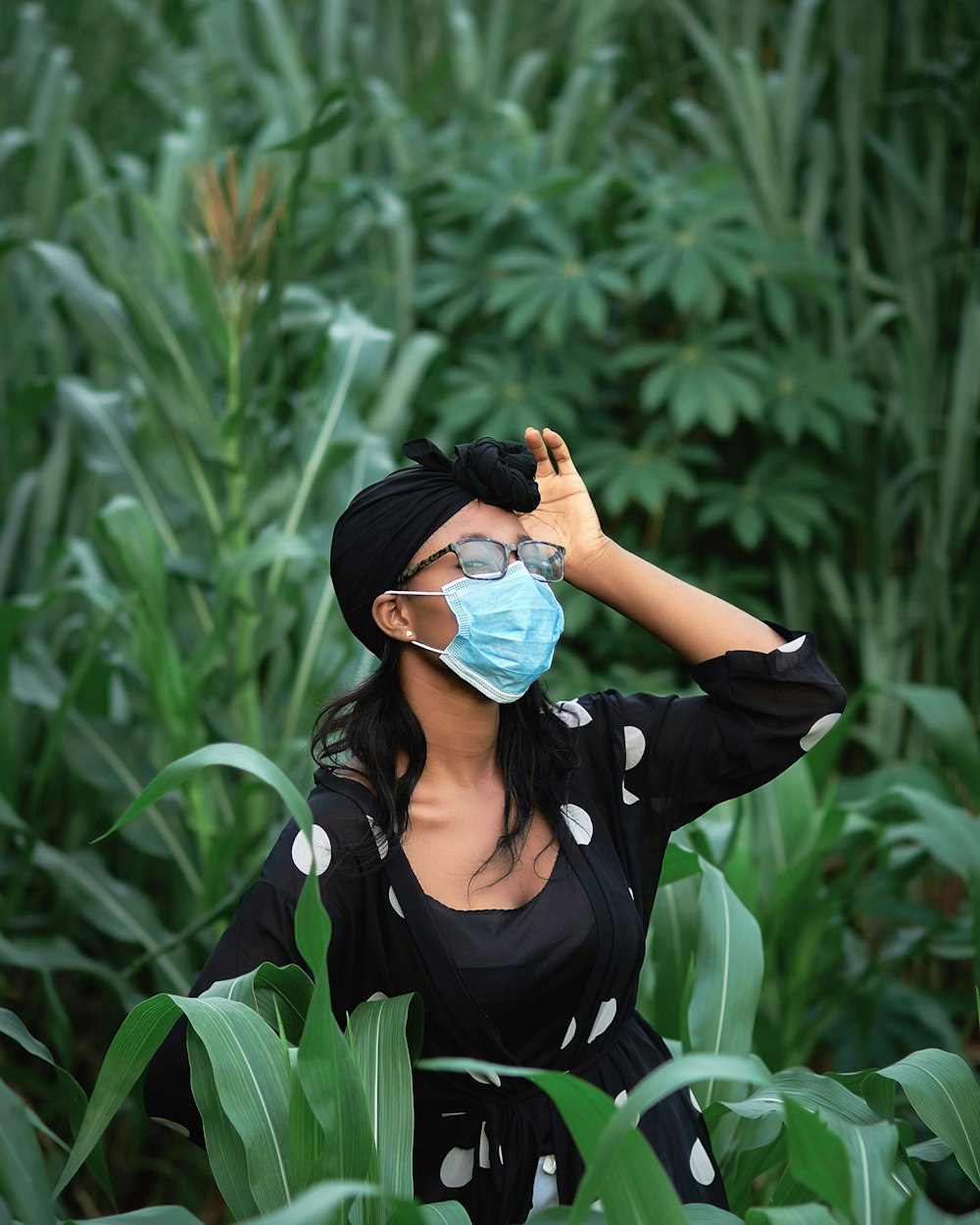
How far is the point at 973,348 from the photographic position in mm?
3125

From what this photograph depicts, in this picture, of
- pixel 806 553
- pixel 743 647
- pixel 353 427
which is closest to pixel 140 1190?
pixel 353 427

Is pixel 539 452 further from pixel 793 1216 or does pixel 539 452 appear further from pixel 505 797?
pixel 793 1216

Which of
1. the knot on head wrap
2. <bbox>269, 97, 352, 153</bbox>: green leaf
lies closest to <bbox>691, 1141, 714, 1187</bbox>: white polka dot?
the knot on head wrap

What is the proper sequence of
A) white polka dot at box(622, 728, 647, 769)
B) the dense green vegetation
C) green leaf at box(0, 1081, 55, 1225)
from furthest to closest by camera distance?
the dense green vegetation → white polka dot at box(622, 728, 647, 769) → green leaf at box(0, 1081, 55, 1225)

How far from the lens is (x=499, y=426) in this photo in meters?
3.16

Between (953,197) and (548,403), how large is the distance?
1.17 meters

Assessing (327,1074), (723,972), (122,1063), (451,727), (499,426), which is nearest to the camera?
(327,1074)

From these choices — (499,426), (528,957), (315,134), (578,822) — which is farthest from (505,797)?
(499,426)

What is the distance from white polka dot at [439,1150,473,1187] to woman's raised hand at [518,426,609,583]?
588 millimetres

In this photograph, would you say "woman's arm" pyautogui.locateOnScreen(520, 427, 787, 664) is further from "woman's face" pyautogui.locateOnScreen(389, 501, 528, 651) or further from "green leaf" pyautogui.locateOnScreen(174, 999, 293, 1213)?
"green leaf" pyautogui.locateOnScreen(174, 999, 293, 1213)

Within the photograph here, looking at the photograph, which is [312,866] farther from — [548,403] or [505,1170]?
[548,403]

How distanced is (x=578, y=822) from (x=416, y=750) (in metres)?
0.18

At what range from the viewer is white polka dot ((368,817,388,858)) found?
1.27 meters

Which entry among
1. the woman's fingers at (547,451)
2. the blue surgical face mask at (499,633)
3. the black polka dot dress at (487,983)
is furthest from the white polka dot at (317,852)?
the woman's fingers at (547,451)
